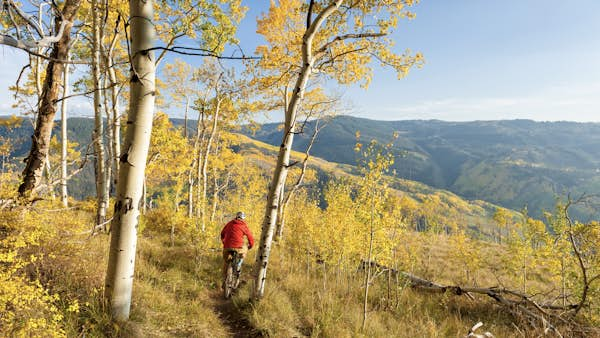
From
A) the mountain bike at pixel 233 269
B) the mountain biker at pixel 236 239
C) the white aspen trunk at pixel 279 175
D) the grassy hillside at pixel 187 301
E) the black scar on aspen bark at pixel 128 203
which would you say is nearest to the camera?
the black scar on aspen bark at pixel 128 203

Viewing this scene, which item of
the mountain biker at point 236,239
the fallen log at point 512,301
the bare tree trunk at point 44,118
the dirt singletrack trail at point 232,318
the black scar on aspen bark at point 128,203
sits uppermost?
the bare tree trunk at point 44,118

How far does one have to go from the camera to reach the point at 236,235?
7102 millimetres

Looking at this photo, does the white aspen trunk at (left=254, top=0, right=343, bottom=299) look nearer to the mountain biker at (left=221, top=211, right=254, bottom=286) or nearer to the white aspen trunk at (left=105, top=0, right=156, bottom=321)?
the mountain biker at (left=221, top=211, right=254, bottom=286)

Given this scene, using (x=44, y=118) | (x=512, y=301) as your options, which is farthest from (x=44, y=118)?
(x=512, y=301)

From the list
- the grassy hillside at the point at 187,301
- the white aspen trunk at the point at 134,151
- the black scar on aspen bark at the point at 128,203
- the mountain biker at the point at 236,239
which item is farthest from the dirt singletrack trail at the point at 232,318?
the black scar on aspen bark at the point at 128,203

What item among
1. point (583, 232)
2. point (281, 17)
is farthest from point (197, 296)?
point (281, 17)

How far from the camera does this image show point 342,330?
5.09 meters

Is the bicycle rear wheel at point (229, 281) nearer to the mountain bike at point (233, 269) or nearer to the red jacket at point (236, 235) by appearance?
the mountain bike at point (233, 269)

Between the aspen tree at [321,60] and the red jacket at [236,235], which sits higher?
the aspen tree at [321,60]

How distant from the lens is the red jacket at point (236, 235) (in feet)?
23.1

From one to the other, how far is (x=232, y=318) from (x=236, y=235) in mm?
2031

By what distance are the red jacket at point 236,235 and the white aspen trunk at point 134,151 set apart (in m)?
3.80

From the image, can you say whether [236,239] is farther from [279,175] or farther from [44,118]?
[44,118]

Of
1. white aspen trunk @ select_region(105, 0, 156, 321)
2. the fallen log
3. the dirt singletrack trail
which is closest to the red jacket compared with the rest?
the dirt singletrack trail
